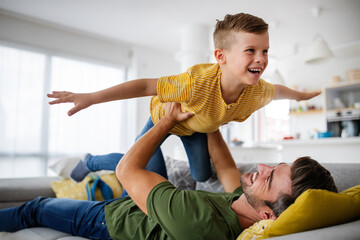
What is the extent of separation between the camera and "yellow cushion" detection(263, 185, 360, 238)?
916mm

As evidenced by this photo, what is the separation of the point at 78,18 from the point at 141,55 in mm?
1716

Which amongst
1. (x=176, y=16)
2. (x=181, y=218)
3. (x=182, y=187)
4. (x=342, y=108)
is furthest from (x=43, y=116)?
(x=342, y=108)

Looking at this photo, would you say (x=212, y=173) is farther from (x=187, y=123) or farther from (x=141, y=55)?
(x=141, y=55)

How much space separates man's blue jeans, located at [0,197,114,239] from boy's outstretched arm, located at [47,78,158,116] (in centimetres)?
57

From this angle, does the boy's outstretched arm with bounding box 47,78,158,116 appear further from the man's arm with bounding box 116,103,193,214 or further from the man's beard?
the man's beard

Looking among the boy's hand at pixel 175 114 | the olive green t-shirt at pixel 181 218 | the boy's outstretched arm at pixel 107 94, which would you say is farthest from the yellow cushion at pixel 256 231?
the boy's outstretched arm at pixel 107 94

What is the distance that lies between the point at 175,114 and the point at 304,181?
0.71m

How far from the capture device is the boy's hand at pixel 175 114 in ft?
5.22

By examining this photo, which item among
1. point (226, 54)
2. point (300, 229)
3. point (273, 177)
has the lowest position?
point (300, 229)

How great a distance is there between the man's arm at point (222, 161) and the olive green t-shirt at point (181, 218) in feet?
1.11

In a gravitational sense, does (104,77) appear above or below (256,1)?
below

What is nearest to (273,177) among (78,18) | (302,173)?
(302,173)

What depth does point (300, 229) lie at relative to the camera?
92 centimetres

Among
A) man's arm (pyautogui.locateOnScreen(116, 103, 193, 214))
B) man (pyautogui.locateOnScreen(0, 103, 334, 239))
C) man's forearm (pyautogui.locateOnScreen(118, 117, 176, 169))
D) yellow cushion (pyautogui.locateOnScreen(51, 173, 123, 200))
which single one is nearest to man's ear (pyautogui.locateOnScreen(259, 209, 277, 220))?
man (pyautogui.locateOnScreen(0, 103, 334, 239))
